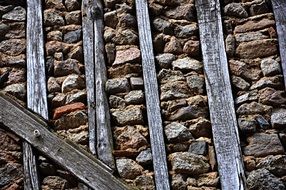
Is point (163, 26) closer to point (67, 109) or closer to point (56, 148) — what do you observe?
point (67, 109)

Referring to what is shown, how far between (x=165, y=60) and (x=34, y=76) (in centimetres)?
83

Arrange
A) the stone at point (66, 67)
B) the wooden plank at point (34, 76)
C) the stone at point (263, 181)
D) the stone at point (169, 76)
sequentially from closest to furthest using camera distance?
the stone at point (263, 181) < the wooden plank at point (34, 76) < the stone at point (169, 76) < the stone at point (66, 67)

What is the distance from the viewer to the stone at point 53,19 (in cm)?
358

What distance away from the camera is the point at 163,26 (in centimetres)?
346

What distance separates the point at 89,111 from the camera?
10.9ft

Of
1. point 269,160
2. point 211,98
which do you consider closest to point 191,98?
point 211,98

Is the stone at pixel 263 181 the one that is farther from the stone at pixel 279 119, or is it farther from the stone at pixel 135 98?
the stone at pixel 135 98

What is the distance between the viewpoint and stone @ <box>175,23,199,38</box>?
342 centimetres

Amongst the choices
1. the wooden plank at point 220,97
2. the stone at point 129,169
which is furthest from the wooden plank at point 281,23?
the stone at point 129,169

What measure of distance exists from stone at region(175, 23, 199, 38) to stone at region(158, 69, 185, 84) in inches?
9.9

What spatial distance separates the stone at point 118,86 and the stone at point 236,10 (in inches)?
30.2

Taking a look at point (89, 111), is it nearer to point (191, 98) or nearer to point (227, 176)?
point (191, 98)

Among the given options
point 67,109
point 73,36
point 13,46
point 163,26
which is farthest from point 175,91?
point 13,46

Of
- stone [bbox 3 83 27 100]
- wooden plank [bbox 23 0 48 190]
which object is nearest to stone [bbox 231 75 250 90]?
wooden plank [bbox 23 0 48 190]
